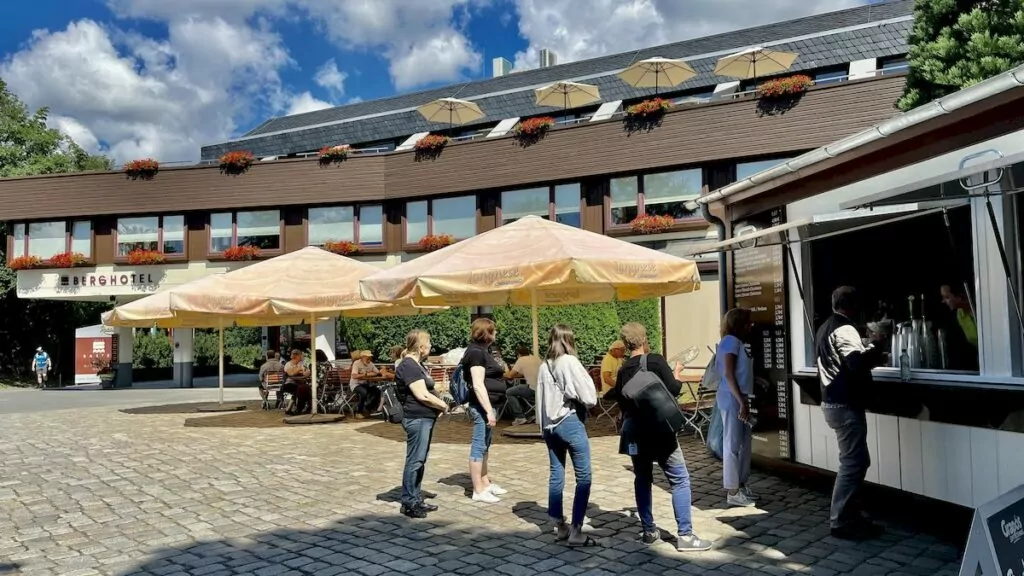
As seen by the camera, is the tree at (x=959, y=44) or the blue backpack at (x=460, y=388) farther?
the tree at (x=959, y=44)

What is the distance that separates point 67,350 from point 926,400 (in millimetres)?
33608

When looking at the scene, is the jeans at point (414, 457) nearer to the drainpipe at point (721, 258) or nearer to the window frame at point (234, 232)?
the drainpipe at point (721, 258)

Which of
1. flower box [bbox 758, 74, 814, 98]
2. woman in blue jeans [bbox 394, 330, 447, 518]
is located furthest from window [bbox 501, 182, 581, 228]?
woman in blue jeans [bbox 394, 330, 447, 518]

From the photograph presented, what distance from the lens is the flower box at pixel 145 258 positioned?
80.9ft

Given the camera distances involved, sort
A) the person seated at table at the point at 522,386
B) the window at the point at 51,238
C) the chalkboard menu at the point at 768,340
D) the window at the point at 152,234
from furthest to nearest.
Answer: the window at the point at 51,238 < the window at the point at 152,234 < the person seated at table at the point at 522,386 < the chalkboard menu at the point at 768,340

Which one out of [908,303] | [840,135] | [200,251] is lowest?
[908,303]

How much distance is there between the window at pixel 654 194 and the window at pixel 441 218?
437cm

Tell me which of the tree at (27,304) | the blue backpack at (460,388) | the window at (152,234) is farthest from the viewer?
the tree at (27,304)

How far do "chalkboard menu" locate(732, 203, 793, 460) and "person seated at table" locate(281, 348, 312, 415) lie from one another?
8074 mm

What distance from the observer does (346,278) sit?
12000 mm

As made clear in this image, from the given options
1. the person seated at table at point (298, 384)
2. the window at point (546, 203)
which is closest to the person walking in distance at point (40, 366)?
the window at point (546, 203)

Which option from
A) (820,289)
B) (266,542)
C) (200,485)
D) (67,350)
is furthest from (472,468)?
(67,350)

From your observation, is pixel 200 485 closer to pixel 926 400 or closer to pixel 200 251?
pixel 926 400

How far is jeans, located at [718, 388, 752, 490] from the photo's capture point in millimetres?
6297
